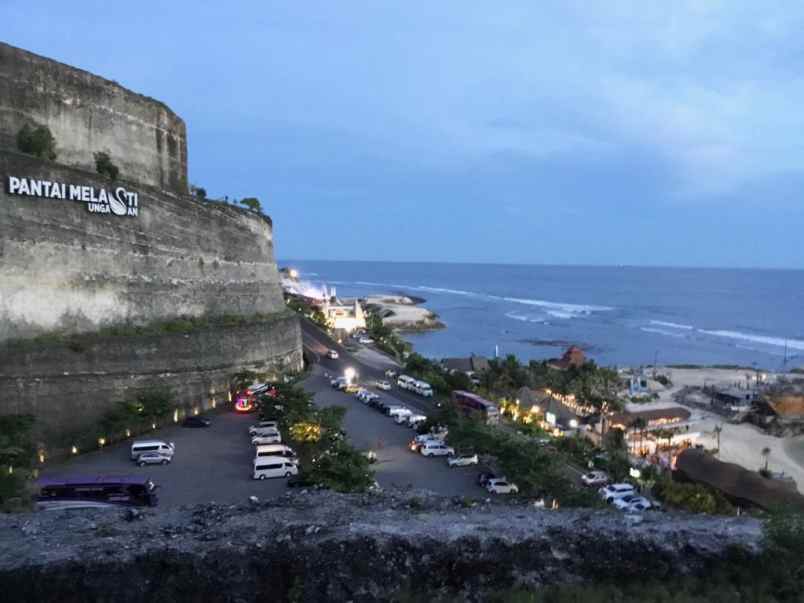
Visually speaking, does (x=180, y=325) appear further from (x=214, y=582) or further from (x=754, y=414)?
(x=754, y=414)

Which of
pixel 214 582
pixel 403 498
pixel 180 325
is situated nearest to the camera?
pixel 214 582

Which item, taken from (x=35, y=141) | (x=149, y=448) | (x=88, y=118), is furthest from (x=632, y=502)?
(x=88, y=118)

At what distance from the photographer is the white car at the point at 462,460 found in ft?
70.1

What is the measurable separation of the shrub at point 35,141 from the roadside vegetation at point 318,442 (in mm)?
12362

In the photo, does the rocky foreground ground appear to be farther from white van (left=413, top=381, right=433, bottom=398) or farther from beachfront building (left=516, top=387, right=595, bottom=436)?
white van (left=413, top=381, right=433, bottom=398)

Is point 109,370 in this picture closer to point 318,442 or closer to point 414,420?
point 318,442

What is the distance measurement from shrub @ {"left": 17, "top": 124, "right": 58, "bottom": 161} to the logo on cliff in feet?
6.42

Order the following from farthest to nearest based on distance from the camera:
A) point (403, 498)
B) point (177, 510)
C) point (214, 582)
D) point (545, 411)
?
point (545, 411) → point (403, 498) → point (177, 510) → point (214, 582)

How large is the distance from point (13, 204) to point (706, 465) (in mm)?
25564

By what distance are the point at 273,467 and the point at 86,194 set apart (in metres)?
12.4

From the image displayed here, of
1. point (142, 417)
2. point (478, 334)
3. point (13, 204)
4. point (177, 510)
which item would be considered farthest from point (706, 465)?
point (478, 334)

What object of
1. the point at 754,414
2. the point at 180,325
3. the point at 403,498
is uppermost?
the point at 180,325

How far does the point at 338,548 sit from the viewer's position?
914cm

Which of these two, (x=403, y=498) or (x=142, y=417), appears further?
(x=142, y=417)
